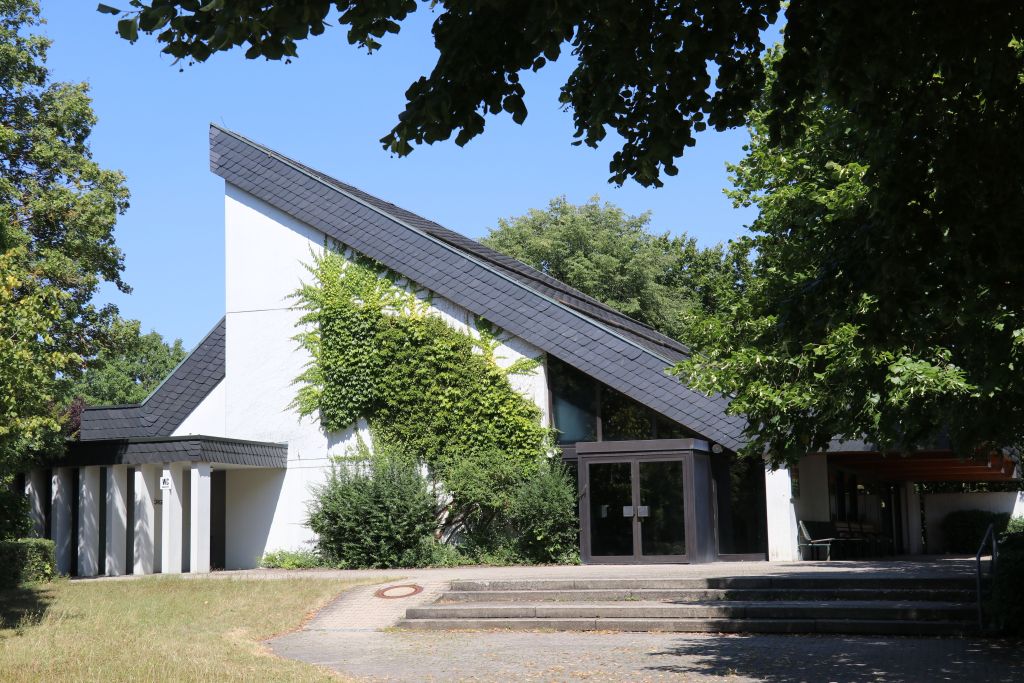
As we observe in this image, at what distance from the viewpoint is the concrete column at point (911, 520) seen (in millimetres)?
35938

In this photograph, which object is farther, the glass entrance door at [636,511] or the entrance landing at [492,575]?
the glass entrance door at [636,511]

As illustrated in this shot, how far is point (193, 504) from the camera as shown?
2183 centimetres

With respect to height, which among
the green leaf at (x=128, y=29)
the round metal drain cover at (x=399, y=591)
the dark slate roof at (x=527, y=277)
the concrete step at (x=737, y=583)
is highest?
the dark slate roof at (x=527, y=277)

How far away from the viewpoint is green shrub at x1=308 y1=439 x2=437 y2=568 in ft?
72.9

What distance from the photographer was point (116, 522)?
2259 cm

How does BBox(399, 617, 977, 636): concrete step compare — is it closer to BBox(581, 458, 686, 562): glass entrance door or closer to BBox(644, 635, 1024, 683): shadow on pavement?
BBox(644, 635, 1024, 683): shadow on pavement

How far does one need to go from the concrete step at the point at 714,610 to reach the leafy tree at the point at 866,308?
6.93 ft

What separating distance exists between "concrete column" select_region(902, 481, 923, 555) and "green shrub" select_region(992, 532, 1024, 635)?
24.5 m

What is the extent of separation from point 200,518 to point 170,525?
1.87 feet

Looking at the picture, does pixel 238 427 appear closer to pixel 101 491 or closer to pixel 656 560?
pixel 101 491

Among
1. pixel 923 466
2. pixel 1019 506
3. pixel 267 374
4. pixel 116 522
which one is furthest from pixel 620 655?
pixel 1019 506

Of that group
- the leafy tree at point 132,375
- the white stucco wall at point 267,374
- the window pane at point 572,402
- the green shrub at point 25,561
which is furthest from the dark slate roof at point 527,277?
the leafy tree at point 132,375

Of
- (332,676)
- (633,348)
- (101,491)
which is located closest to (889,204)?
(332,676)

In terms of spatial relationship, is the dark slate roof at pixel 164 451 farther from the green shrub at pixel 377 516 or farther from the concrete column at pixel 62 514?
the green shrub at pixel 377 516
